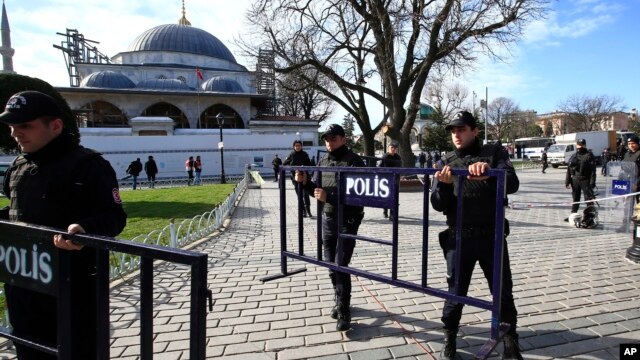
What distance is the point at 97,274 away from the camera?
1.89 metres

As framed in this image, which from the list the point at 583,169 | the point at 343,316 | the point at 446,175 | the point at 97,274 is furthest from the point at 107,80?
the point at 446,175

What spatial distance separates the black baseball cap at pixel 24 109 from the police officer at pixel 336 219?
232cm

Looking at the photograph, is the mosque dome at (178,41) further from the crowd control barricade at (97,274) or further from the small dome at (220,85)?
the crowd control barricade at (97,274)

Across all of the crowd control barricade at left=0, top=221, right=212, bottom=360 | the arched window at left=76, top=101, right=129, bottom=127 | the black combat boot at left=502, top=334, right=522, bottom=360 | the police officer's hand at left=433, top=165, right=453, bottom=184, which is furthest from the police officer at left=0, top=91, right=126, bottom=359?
the arched window at left=76, top=101, right=129, bottom=127

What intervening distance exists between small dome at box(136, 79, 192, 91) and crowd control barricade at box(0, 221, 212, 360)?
159 feet

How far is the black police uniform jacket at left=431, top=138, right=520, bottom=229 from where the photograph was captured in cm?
271

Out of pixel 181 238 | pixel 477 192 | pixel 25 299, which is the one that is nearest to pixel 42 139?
pixel 25 299

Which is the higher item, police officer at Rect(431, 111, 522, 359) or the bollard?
police officer at Rect(431, 111, 522, 359)

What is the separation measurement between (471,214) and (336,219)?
133 centimetres

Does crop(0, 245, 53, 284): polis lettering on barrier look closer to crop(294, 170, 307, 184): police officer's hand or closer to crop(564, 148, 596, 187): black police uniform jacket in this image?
crop(294, 170, 307, 184): police officer's hand

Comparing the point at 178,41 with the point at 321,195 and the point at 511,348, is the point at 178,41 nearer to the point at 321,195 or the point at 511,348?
the point at 321,195

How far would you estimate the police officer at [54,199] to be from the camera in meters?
2.16

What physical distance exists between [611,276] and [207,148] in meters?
26.9

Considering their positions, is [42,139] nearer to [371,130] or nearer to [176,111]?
[371,130]
